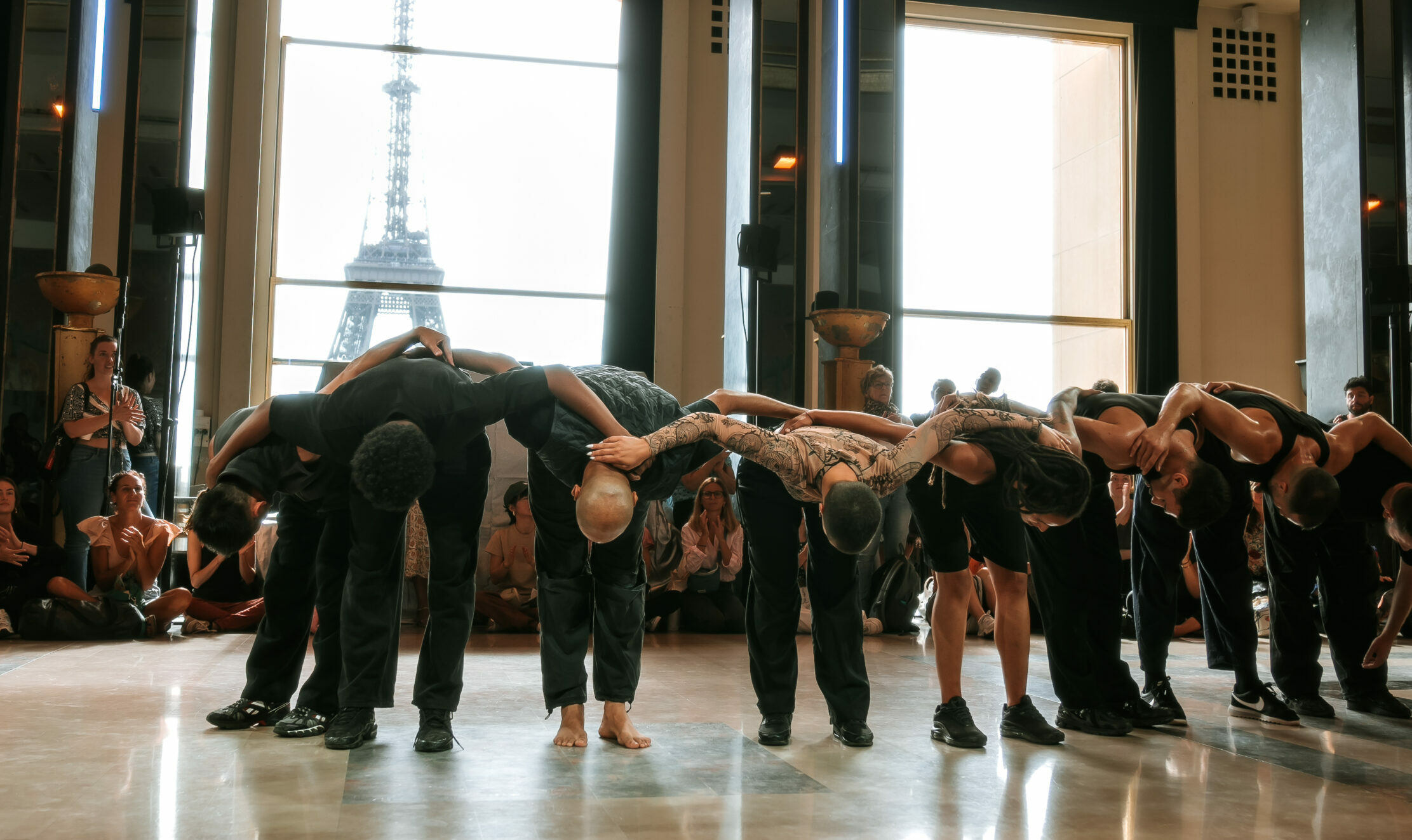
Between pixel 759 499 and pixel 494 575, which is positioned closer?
pixel 759 499

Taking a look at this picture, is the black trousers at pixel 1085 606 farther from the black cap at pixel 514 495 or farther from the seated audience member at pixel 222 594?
the seated audience member at pixel 222 594

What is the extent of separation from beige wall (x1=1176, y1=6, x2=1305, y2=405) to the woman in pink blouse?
615cm

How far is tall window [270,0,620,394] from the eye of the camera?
29.8 ft

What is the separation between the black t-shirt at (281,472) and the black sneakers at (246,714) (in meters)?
0.67

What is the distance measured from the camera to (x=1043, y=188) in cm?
1062

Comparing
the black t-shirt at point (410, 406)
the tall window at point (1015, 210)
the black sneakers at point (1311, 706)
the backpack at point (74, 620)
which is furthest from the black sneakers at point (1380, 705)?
the tall window at point (1015, 210)

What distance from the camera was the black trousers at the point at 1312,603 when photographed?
382 cm

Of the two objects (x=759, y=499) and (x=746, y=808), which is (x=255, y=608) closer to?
(x=759, y=499)

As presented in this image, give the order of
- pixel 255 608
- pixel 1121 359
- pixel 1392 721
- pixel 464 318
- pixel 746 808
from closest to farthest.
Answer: pixel 746 808 < pixel 1392 721 < pixel 255 608 < pixel 464 318 < pixel 1121 359

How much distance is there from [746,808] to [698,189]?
770 cm

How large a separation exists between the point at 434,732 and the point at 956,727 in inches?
57.9

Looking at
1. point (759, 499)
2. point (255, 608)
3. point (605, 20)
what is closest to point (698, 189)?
point (605, 20)

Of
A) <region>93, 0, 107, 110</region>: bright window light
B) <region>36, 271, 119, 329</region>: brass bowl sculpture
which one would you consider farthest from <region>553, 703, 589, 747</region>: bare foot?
<region>93, 0, 107, 110</region>: bright window light

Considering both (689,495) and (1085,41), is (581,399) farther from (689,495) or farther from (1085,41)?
(1085,41)
